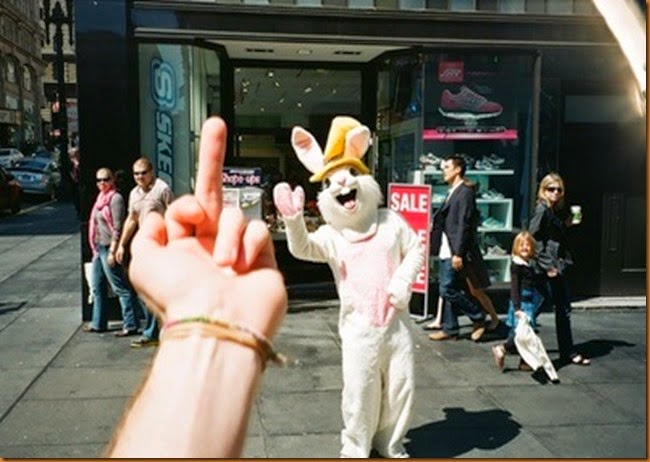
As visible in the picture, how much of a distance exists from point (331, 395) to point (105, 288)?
3.30 metres

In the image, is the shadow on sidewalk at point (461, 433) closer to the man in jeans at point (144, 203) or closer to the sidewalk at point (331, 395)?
the sidewalk at point (331, 395)

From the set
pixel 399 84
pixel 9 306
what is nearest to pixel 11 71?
Result: pixel 9 306

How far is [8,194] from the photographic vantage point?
19.5 m

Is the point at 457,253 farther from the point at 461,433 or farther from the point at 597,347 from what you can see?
the point at 461,433

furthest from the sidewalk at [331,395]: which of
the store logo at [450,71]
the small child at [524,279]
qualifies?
the store logo at [450,71]

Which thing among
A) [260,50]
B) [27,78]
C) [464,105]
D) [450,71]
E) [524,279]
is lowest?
[524,279]

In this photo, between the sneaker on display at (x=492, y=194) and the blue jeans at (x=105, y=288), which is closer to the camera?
the blue jeans at (x=105, y=288)

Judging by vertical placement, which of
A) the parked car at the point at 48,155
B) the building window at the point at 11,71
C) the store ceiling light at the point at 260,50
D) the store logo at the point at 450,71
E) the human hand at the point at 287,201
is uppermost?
the building window at the point at 11,71

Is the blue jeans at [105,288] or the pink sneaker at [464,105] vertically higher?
the pink sneaker at [464,105]

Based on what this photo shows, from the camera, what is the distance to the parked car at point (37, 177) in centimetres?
2430

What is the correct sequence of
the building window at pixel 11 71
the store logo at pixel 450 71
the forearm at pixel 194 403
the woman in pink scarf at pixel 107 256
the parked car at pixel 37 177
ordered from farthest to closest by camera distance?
the building window at pixel 11 71
the parked car at pixel 37 177
the store logo at pixel 450 71
the woman in pink scarf at pixel 107 256
the forearm at pixel 194 403

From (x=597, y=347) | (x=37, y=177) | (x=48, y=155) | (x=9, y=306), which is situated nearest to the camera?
(x=597, y=347)

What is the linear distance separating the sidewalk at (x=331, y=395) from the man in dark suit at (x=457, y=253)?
0.99 feet

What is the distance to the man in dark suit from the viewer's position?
299 inches
